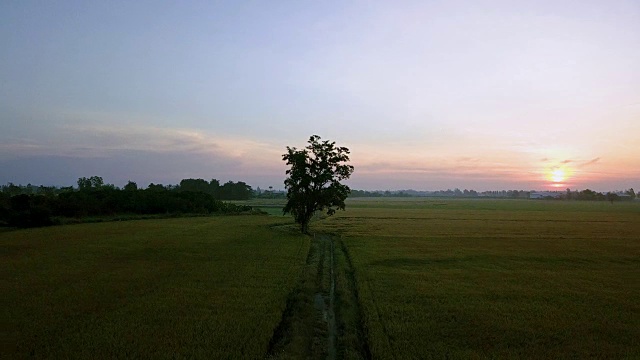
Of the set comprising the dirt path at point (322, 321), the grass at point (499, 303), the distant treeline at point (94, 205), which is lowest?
the dirt path at point (322, 321)

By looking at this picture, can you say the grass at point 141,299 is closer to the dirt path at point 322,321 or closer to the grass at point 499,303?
the dirt path at point 322,321

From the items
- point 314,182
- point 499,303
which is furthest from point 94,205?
point 499,303

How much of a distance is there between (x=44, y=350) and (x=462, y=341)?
9926 millimetres

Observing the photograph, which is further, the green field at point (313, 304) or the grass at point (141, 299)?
the green field at point (313, 304)

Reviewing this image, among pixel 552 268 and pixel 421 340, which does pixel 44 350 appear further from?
pixel 552 268

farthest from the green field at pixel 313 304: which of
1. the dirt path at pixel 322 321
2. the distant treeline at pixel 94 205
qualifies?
the distant treeline at pixel 94 205

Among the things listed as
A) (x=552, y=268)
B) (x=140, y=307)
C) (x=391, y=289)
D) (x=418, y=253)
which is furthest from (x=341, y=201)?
(x=140, y=307)

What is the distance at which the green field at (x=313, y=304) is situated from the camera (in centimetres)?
1048

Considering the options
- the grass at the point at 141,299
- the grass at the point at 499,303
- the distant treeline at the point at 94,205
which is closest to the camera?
the grass at the point at 141,299

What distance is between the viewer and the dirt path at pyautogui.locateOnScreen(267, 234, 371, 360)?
34.1ft

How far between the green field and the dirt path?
0.05 metres

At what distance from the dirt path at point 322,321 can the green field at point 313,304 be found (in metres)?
0.05

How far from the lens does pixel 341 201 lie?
159 feet

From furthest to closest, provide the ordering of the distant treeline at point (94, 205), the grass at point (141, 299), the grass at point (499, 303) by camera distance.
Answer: the distant treeline at point (94, 205) → the grass at point (499, 303) → the grass at point (141, 299)
